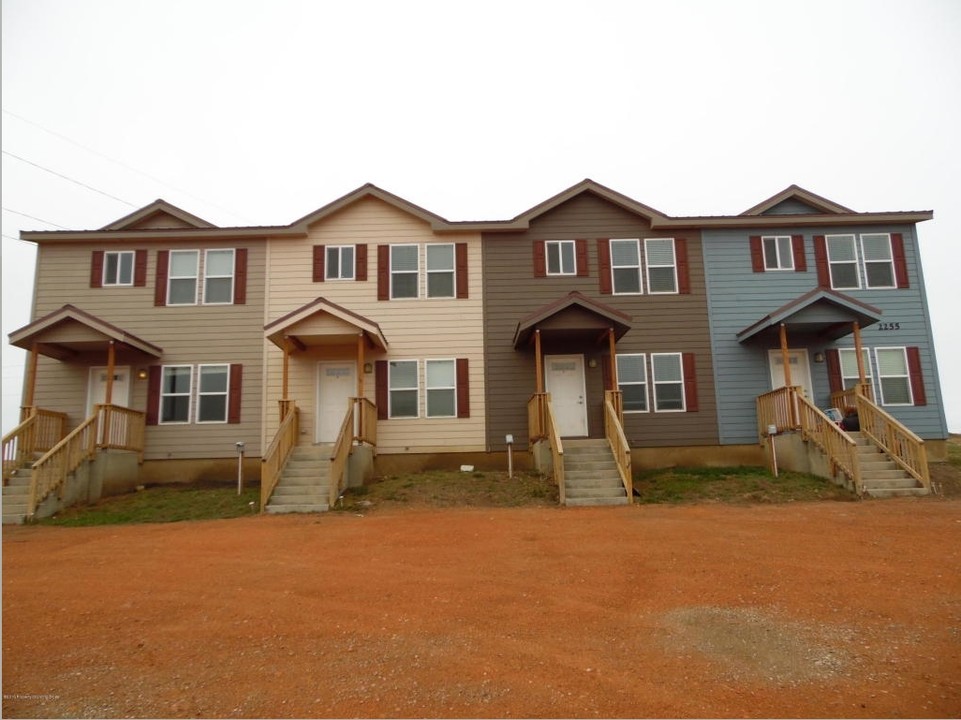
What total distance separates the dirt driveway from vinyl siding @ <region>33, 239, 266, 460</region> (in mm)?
6510

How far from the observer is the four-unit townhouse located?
16375 mm

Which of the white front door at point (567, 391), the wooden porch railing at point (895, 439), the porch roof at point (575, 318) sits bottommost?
the wooden porch railing at point (895, 439)

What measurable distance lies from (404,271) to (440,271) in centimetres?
96

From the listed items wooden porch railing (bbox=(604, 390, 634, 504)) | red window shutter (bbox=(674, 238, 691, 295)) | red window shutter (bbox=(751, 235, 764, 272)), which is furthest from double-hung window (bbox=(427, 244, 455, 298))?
red window shutter (bbox=(751, 235, 764, 272))

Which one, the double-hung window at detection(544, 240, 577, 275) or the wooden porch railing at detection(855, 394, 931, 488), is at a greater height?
the double-hung window at detection(544, 240, 577, 275)

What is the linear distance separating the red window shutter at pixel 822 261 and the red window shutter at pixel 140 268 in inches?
708

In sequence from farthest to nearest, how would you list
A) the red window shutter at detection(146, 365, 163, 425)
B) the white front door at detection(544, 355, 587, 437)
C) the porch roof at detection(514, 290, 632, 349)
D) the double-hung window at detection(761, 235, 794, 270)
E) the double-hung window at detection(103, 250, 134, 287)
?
the double-hung window at detection(761, 235, 794, 270), the double-hung window at detection(103, 250, 134, 287), the white front door at detection(544, 355, 587, 437), the red window shutter at detection(146, 365, 163, 425), the porch roof at detection(514, 290, 632, 349)

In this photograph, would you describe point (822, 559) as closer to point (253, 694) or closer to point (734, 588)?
point (734, 588)

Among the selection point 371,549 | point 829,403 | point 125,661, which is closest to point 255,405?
point 371,549

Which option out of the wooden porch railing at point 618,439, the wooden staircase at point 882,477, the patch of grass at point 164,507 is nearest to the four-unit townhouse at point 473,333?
the wooden porch railing at point 618,439

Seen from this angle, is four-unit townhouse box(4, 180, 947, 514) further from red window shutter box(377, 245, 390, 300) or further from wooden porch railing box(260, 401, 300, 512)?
wooden porch railing box(260, 401, 300, 512)

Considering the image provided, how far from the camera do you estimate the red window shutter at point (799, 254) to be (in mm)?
17469

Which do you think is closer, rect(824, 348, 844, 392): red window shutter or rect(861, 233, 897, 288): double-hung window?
rect(824, 348, 844, 392): red window shutter

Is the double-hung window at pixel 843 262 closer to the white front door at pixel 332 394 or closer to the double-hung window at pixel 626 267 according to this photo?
the double-hung window at pixel 626 267
